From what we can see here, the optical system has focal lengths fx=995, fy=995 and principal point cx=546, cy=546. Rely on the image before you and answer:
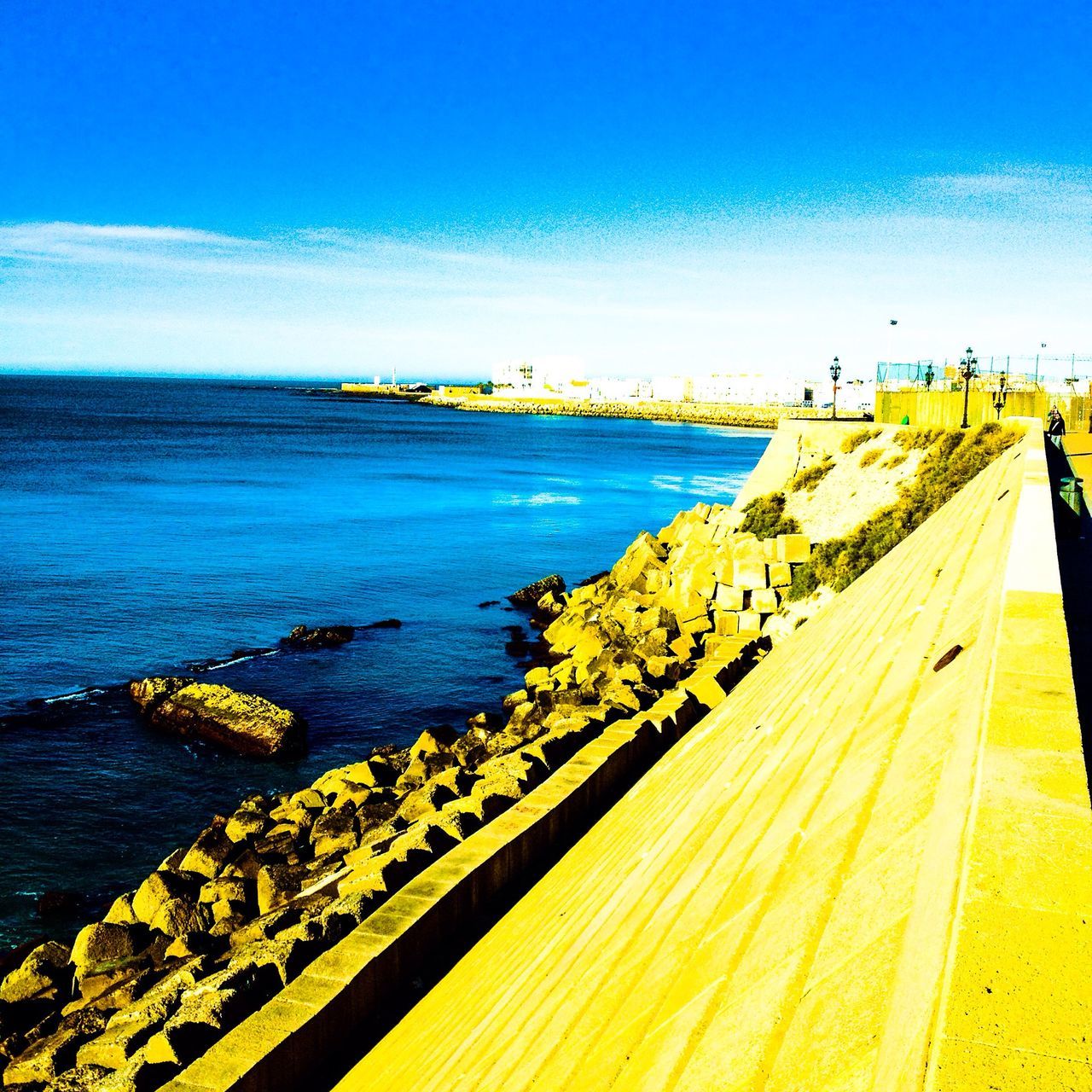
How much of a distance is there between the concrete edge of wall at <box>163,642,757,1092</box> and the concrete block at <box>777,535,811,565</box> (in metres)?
10.4

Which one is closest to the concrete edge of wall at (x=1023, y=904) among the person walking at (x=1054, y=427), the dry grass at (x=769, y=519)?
the person walking at (x=1054, y=427)

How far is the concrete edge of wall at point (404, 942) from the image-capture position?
537 cm

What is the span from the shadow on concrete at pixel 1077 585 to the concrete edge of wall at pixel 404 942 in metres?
4.10

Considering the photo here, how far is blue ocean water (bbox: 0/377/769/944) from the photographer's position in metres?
13.5

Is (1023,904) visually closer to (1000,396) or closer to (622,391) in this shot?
(1000,396)

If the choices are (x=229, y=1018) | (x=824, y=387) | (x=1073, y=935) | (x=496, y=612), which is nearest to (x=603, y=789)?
(x=229, y=1018)

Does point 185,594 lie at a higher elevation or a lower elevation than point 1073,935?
lower

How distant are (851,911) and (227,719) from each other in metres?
14.5

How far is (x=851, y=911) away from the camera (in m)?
2.73

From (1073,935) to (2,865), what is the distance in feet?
41.1

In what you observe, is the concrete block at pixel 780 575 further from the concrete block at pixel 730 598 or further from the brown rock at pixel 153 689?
the brown rock at pixel 153 689

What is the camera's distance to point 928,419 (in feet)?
79.8

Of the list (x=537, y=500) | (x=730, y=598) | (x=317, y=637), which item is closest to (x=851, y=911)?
(x=730, y=598)

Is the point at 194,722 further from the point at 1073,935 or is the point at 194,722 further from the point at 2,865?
the point at 1073,935
